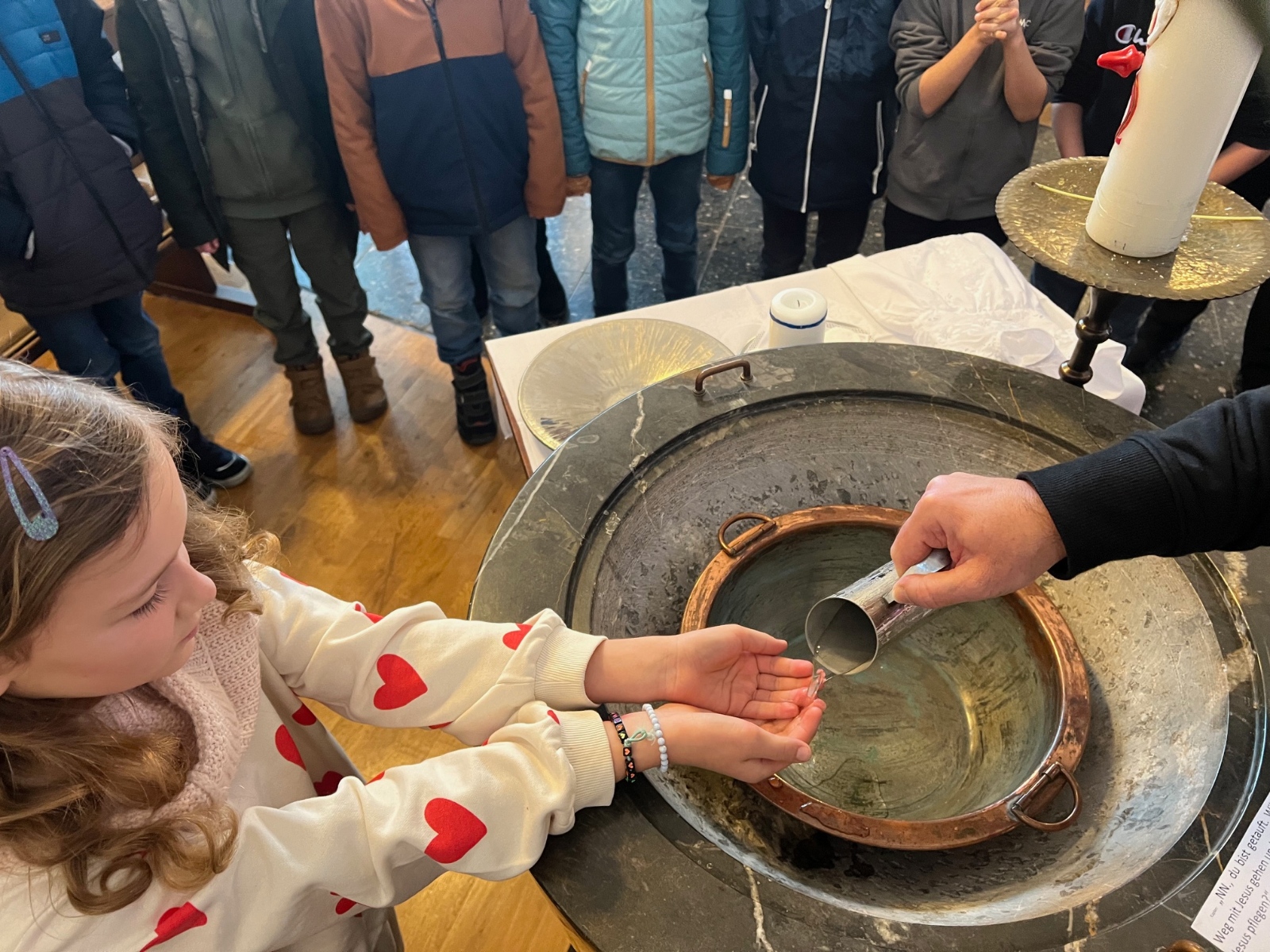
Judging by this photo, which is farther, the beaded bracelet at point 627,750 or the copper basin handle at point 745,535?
the copper basin handle at point 745,535

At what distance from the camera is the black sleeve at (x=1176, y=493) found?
80 centimetres

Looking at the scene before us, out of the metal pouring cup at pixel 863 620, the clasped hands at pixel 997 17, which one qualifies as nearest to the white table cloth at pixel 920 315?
the clasped hands at pixel 997 17

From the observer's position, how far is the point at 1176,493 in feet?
2.61

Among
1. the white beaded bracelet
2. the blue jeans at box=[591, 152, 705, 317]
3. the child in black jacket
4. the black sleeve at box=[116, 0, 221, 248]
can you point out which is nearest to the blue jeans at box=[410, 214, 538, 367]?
the blue jeans at box=[591, 152, 705, 317]

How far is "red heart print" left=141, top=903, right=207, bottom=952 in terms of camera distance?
0.63m

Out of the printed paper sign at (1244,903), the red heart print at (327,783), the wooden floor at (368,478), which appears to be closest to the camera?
the printed paper sign at (1244,903)

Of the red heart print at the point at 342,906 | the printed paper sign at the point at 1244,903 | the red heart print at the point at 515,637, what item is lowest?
the red heart print at the point at 342,906

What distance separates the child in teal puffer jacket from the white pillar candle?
0.77m

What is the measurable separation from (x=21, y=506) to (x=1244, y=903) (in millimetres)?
996

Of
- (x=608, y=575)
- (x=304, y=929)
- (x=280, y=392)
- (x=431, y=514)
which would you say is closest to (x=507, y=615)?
(x=608, y=575)

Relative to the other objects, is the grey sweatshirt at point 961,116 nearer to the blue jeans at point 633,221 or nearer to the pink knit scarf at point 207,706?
the blue jeans at point 633,221

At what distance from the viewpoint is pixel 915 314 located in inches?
62.6

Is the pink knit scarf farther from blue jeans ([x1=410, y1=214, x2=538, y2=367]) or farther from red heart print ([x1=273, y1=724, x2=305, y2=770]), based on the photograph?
blue jeans ([x1=410, y1=214, x2=538, y2=367])

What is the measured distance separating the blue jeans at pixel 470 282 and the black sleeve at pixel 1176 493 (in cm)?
151
